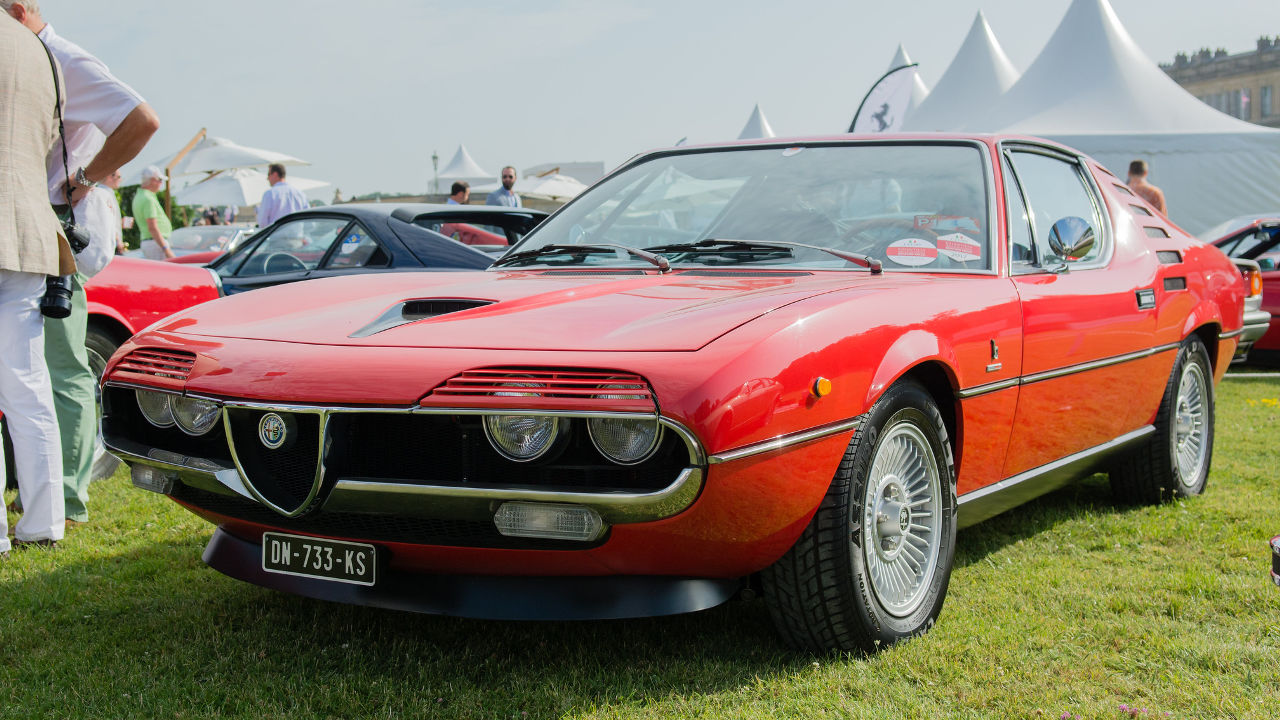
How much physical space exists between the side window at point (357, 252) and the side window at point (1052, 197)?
3.80 metres

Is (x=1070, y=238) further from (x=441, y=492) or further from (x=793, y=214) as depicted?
(x=441, y=492)

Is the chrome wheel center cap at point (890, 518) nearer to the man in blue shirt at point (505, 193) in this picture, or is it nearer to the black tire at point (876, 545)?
the black tire at point (876, 545)

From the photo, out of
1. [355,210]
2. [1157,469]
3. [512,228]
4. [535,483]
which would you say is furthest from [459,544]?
[512,228]

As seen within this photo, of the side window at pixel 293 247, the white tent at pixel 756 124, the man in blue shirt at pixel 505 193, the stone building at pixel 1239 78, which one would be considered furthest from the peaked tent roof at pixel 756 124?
the stone building at pixel 1239 78

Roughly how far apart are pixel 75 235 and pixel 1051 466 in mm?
3544

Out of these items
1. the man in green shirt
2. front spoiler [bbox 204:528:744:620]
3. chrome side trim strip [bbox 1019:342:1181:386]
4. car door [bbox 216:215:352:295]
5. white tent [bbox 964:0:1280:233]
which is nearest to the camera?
front spoiler [bbox 204:528:744:620]

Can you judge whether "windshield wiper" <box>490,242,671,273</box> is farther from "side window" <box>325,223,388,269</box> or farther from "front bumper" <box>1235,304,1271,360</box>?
"front bumper" <box>1235,304,1271,360</box>

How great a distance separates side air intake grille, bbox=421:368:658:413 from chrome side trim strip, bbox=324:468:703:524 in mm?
180

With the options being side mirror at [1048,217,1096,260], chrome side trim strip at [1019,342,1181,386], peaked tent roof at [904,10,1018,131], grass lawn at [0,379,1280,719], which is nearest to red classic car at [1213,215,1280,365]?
chrome side trim strip at [1019,342,1181,386]

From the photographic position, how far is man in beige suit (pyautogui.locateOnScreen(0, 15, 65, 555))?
3.85 metres

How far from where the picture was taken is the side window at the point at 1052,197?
3883 mm

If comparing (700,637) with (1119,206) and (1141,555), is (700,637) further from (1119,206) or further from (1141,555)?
(1119,206)

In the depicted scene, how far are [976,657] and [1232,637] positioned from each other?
0.75m

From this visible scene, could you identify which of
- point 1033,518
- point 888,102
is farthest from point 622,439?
point 888,102
